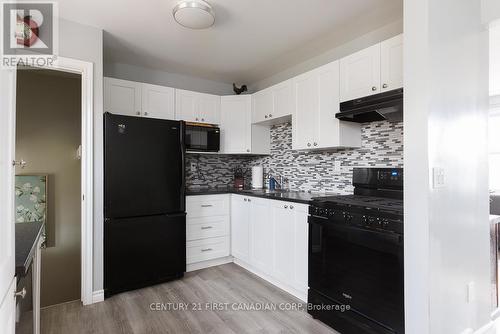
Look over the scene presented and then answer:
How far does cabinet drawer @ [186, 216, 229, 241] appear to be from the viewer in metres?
3.13

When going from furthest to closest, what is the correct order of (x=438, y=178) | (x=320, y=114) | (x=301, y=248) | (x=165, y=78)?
(x=165, y=78) < (x=320, y=114) < (x=301, y=248) < (x=438, y=178)

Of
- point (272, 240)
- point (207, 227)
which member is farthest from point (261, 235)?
point (207, 227)

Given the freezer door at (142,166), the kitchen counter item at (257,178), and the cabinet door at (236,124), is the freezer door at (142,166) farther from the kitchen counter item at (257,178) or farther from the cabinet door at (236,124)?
the kitchen counter item at (257,178)

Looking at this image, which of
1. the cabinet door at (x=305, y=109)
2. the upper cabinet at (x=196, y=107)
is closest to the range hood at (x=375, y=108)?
the cabinet door at (x=305, y=109)

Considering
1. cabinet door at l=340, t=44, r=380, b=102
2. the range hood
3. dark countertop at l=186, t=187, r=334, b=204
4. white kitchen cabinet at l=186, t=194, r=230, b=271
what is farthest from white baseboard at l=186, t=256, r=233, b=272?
cabinet door at l=340, t=44, r=380, b=102

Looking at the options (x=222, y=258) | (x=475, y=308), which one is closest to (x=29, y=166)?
(x=222, y=258)

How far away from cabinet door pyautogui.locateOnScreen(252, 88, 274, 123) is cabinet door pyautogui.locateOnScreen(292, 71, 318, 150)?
419 mm

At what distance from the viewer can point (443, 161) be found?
1513 millimetres

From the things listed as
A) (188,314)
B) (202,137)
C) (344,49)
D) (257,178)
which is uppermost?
(344,49)

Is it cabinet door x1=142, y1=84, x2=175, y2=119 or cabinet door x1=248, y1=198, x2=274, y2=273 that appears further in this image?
cabinet door x1=142, y1=84, x2=175, y2=119

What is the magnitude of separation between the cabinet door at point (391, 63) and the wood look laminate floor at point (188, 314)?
1.92m

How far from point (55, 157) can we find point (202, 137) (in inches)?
79.5

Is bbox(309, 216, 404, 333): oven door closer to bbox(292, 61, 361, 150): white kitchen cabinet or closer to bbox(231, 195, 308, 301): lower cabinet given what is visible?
bbox(231, 195, 308, 301): lower cabinet

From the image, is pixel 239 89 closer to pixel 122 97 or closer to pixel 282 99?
pixel 282 99
